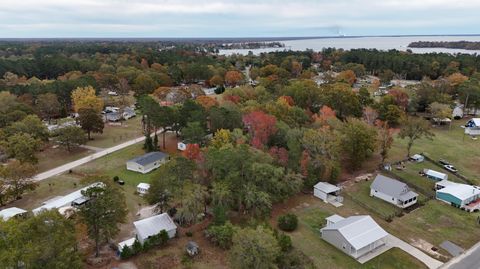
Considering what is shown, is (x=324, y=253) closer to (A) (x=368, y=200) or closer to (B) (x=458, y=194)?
(A) (x=368, y=200)

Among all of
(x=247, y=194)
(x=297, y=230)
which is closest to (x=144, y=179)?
(x=247, y=194)

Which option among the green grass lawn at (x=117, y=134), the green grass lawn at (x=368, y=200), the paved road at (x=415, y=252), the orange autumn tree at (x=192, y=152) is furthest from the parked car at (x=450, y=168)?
the green grass lawn at (x=117, y=134)

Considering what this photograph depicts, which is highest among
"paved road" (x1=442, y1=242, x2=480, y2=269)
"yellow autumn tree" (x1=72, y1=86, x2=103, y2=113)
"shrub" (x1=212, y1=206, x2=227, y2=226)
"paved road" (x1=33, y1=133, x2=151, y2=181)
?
"yellow autumn tree" (x1=72, y1=86, x2=103, y2=113)

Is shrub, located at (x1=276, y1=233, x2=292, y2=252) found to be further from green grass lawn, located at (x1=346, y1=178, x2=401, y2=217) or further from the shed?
green grass lawn, located at (x1=346, y1=178, x2=401, y2=217)

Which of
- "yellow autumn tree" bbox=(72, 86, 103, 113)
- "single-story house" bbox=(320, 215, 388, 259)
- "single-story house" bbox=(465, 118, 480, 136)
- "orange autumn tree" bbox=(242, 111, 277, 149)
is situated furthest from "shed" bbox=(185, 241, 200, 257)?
"single-story house" bbox=(465, 118, 480, 136)

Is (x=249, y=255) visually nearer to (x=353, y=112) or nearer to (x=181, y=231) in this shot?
(x=181, y=231)

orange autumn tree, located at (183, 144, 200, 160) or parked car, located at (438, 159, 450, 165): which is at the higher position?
orange autumn tree, located at (183, 144, 200, 160)

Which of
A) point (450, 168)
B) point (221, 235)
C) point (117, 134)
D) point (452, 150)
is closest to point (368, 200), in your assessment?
point (450, 168)
